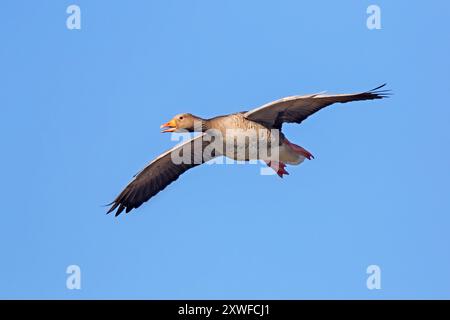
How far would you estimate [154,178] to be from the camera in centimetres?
2012

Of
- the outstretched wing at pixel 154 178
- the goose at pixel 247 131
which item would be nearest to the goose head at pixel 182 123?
the goose at pixel 247 131

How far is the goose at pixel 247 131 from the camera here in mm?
18203

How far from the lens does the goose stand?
1820cm

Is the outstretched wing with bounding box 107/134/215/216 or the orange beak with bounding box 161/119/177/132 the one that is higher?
the orange beak with bounding box 161/119/177/132

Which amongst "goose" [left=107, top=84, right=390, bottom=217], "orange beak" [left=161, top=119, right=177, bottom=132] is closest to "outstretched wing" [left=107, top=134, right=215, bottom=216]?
"goose" [left=107, top=84, right=390, bottom=217]

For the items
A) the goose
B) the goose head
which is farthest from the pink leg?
the goose head

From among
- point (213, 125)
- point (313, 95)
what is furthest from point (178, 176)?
point (313, 95)

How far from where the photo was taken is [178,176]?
20.2 m

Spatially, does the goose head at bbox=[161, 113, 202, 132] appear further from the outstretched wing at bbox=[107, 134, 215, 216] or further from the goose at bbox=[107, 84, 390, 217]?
the outstretched wing at bbox=[107, 134, 215, 216]

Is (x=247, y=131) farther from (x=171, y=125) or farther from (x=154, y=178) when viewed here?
(x=154, y=178)

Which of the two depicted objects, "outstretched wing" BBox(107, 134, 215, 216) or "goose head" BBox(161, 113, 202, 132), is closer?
"goose head" BBox(161, 113, 202, 132)

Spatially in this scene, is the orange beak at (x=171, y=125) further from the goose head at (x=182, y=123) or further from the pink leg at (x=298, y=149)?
the pink leg at (x=298, y=149)
